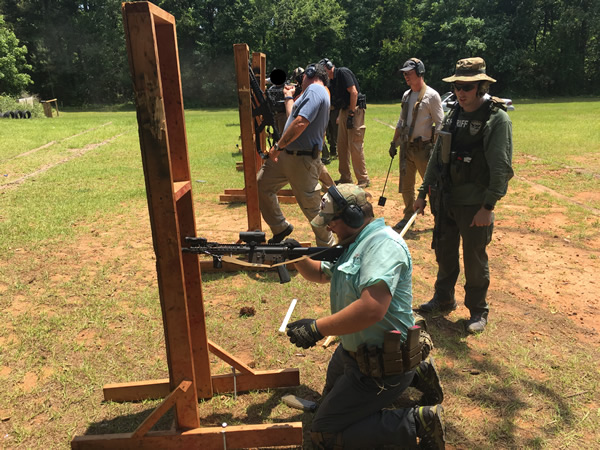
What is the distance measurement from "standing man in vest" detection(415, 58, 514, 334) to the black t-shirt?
17.6ft

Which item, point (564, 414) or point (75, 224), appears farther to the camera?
point (75, 224)

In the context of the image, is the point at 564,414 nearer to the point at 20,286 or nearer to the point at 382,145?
the point at 20,286

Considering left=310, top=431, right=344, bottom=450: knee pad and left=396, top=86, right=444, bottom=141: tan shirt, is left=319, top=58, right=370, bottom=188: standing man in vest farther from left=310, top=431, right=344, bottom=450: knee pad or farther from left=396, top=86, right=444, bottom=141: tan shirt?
left=310, top=431, right=344, bottom=450: knee pad

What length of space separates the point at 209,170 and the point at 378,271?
32.6ft

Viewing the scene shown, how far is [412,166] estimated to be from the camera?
6.96 meters

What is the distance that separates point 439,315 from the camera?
457 centimetres

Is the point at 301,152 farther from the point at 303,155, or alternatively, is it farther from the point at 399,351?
the point at 399,351

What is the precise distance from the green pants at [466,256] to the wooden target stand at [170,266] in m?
2.20

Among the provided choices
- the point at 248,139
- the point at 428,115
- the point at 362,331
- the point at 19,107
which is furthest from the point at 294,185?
the point at 19,107

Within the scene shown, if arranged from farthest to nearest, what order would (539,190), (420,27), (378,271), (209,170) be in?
(420,27) → (209,170) → (539,190) → (378,271)

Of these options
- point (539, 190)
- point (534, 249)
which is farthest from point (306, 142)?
point (539, 190)

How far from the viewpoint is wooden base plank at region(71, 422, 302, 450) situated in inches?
111

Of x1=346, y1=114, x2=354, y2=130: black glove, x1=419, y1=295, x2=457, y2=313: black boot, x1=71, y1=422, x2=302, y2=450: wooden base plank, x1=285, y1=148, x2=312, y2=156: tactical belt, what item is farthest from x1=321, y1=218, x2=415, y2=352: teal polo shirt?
x1=346, y1=114, x2=354, y2=130: black glove

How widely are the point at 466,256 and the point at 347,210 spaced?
2022mm
